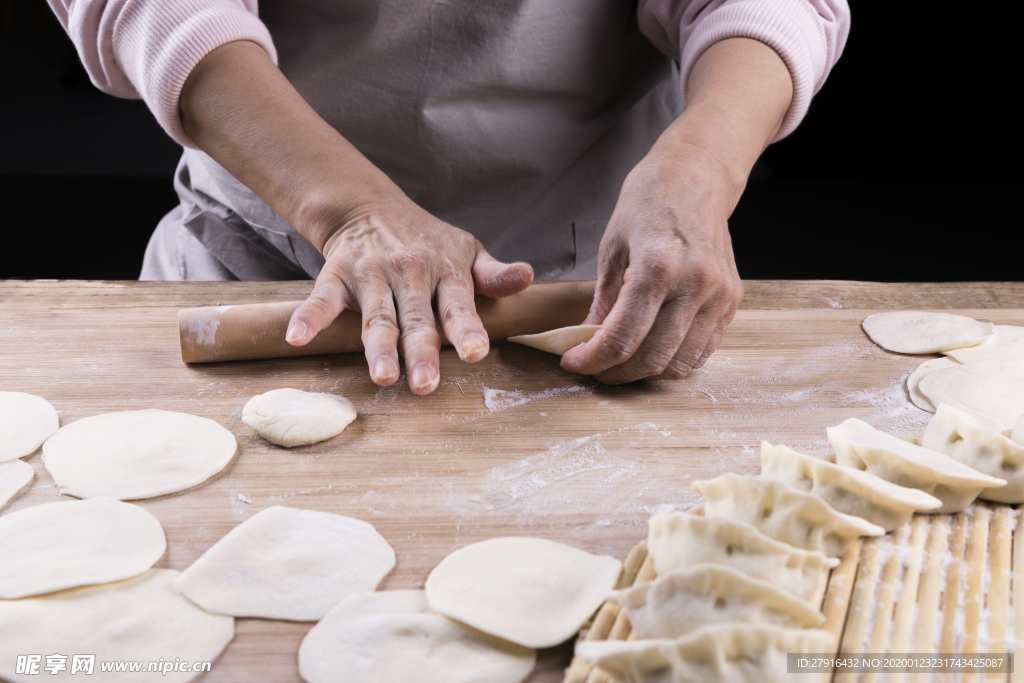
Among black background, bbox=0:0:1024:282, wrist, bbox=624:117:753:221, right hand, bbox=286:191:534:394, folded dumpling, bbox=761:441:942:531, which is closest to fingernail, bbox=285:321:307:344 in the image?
right hand, bbox=286:191:534:394

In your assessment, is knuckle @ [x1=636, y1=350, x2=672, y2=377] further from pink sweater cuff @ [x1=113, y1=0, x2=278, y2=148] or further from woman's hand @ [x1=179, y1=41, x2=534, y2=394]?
pink sweater cuff @ [x1=113, y1=0, x2=278, y2=148]

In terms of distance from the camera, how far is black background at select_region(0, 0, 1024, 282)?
3.41 meters

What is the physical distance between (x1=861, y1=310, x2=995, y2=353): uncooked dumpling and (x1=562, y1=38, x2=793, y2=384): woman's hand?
47 cm

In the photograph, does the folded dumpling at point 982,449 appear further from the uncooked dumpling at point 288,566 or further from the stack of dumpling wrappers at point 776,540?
the uncooked dumpling at point 288,566

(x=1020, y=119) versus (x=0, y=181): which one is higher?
(x=1020, y=119)

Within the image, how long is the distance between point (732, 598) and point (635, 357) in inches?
26.3

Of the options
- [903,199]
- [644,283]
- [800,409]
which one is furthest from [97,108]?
[903,199]

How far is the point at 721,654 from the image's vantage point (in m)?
0.76

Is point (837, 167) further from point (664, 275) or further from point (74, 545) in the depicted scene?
point (74, 545)

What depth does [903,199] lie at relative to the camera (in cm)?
399

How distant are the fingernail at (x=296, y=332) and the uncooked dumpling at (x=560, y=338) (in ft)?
1.58

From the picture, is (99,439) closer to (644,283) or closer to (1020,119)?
(644,283)

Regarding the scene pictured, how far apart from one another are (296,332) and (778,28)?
1329 millimetres

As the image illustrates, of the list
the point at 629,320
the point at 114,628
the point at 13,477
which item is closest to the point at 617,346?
the point at 629,320
